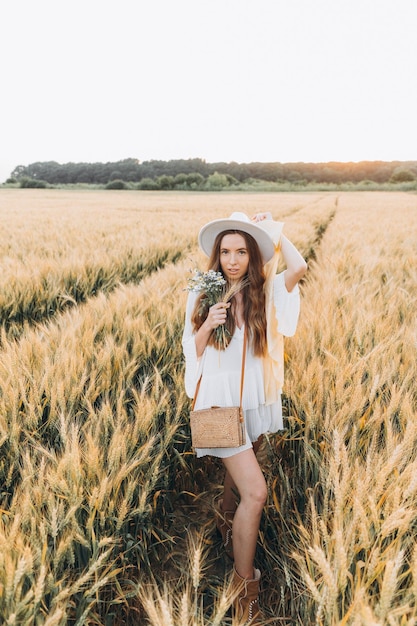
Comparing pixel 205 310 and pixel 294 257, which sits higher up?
pixel 294 257

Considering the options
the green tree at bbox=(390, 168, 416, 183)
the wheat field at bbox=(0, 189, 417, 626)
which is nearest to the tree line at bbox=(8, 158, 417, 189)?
the green tree at bbox=(390, 168, 416, 183)

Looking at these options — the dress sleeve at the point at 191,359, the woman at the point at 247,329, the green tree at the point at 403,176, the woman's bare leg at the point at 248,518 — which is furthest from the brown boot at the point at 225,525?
the green tree at the point at 403,176

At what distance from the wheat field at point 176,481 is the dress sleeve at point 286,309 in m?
0.29

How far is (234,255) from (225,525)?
3.52 feet

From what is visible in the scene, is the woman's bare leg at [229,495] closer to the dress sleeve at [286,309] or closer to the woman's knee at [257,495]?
the woman's knee at [257,495]

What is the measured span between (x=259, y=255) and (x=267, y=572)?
117 centimetres

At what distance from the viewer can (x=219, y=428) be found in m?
1.41

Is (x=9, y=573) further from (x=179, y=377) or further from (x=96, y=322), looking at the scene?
(x=96, y=322)

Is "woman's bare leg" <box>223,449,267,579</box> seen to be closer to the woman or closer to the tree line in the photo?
the woman

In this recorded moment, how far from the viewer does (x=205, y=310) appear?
165 cm

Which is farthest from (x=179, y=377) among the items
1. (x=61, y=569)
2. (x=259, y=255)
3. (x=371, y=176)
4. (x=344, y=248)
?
(x=371, y=176)

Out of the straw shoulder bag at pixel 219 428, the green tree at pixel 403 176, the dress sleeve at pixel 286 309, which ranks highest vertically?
the green tree at pixel 403 176

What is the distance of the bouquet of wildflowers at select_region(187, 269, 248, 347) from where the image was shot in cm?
147

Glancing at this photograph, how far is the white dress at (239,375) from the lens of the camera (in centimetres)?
156
